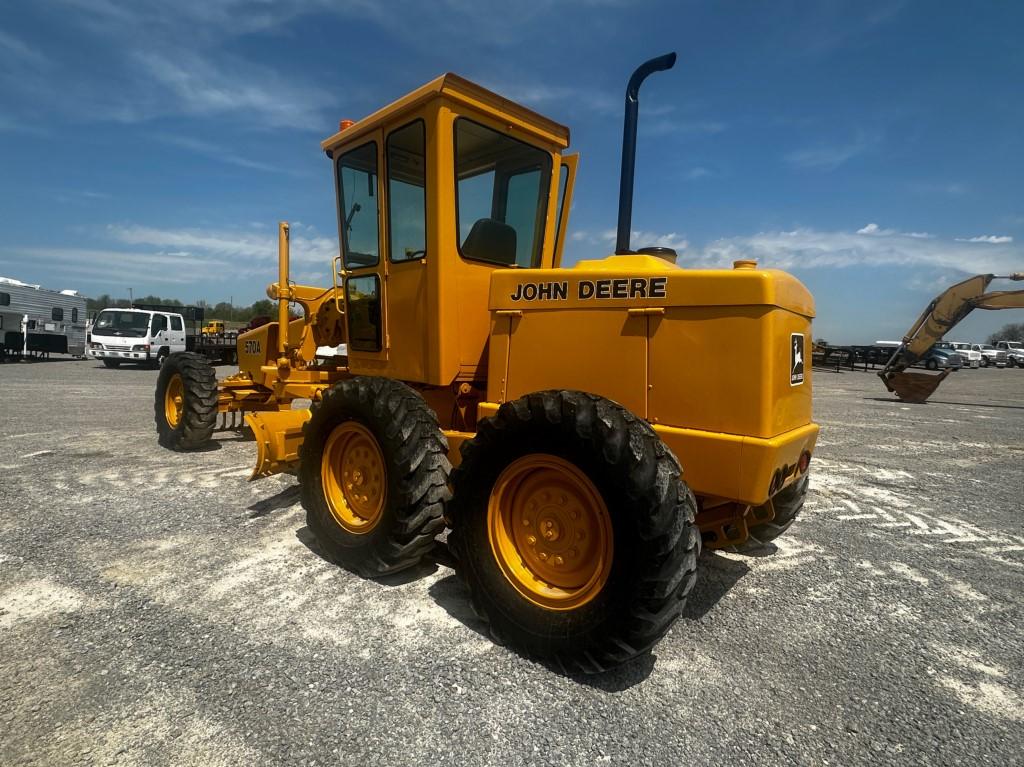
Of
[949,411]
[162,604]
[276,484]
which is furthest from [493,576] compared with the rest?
[949,411]

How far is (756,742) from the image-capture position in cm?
218

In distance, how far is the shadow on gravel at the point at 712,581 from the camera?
10.7ft

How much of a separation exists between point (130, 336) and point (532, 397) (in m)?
21.7

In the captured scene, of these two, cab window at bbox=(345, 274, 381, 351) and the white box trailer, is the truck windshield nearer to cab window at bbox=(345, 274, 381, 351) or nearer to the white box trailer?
the white box trailer

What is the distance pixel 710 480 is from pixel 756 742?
102 cm

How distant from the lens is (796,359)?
10.0ft

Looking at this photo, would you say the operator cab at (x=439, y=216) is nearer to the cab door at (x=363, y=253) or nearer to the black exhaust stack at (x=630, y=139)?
the cab door at (x=363, y=253)

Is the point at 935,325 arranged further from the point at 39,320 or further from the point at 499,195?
the point at 39,320

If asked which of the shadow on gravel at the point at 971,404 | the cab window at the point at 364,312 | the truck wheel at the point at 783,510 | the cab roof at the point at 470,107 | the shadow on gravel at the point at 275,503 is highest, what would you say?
the cab roof at the point at 470,107

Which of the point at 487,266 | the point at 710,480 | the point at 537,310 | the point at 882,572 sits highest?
the point at 487,266

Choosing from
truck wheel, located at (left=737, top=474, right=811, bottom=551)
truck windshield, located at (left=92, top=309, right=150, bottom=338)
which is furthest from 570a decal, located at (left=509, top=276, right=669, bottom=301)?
truck windshield, located at (left=92, top=309, right=150, bottom=338)

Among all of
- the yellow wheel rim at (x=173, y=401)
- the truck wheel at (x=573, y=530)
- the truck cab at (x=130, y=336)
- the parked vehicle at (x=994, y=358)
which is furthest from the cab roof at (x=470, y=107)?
the parked vehicle at (x=994, y=358)

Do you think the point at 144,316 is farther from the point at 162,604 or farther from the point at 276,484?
the point at 162,604

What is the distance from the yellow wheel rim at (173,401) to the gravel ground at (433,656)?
85.7 inches
